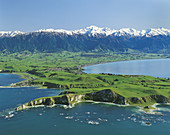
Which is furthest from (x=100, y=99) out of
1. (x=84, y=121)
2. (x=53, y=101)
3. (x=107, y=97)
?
(x=84, y=121)

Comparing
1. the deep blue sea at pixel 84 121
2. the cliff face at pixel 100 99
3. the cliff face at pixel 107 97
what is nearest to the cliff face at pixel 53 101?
the cliff face at pixel 100 99

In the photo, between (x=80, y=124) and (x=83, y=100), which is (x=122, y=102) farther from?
(x=80, y=124)

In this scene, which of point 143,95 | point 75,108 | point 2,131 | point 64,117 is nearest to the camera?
point 2,131

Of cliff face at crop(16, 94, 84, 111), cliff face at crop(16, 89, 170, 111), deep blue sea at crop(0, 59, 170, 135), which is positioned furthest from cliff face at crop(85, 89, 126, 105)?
cliff face at crop(16, 94, 84, 111)

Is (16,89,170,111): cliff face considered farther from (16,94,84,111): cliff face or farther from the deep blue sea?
the deep blue sea

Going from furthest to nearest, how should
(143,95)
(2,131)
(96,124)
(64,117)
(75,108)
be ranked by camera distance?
1. (143,95)
2. (75,108)
3. (64,117)
4. (96,124)
5. (2,131)

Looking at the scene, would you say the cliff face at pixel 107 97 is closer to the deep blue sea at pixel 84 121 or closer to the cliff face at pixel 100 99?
the cliff face at pixel 100 99

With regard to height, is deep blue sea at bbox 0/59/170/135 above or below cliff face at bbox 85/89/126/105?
below

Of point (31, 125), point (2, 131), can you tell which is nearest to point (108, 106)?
point (31, 125)

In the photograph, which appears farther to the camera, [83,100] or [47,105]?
[83,100]
